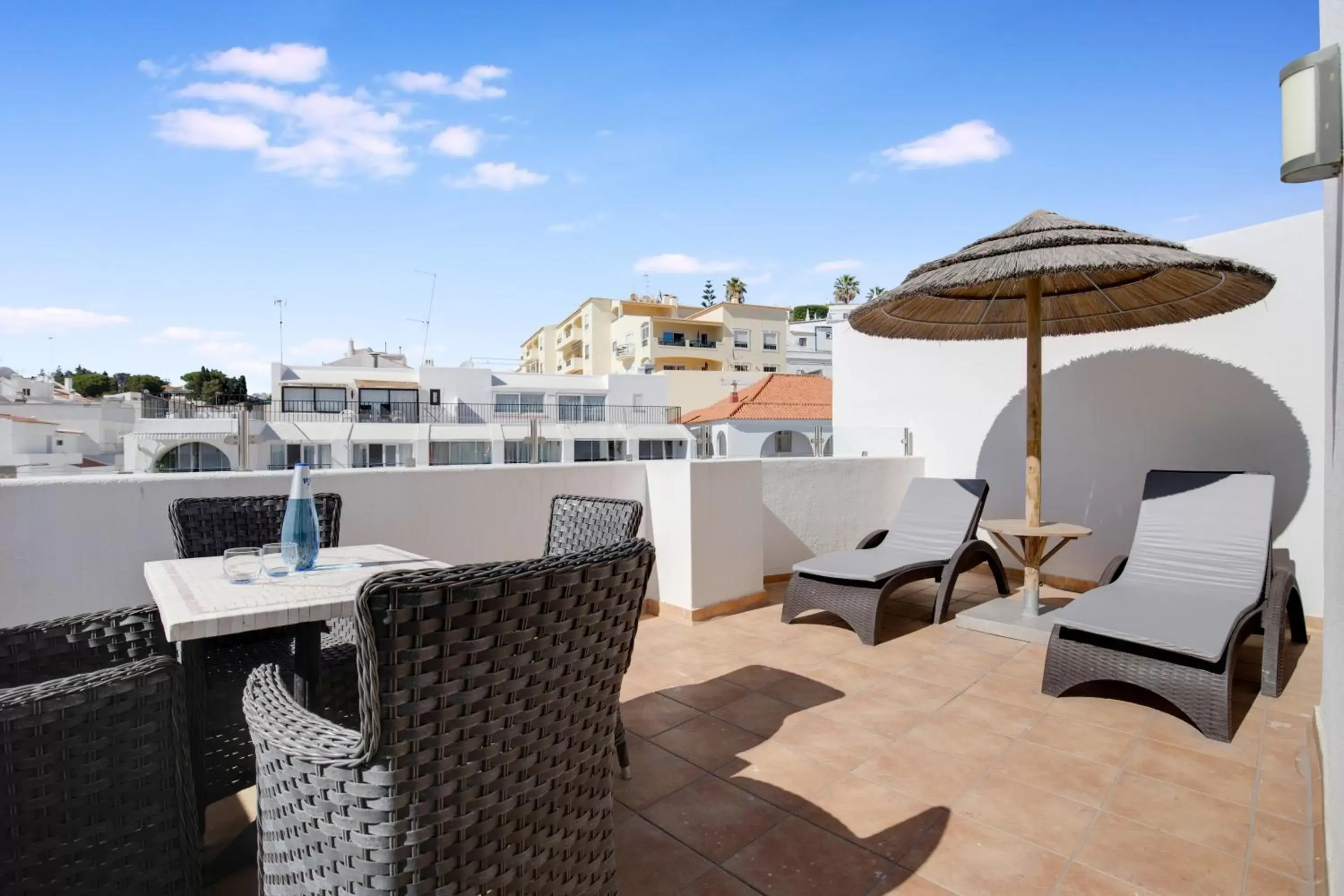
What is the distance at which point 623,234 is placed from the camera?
18.0 m

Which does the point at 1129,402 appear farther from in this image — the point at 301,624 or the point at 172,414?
the point at 172,414

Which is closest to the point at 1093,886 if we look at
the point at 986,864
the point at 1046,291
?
the point at 986,864

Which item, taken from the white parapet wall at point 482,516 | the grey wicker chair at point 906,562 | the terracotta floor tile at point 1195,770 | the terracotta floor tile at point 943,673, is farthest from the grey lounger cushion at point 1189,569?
the white parapet wall at point 482,516

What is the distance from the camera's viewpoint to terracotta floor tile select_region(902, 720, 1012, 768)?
2898 millimetres

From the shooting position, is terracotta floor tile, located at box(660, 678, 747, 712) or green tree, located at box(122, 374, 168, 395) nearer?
terracotta floor tile, located at box(660, 678, 747, 712)

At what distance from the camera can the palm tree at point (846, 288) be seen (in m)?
67.0

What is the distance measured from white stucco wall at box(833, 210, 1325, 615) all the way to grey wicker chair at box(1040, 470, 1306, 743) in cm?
79

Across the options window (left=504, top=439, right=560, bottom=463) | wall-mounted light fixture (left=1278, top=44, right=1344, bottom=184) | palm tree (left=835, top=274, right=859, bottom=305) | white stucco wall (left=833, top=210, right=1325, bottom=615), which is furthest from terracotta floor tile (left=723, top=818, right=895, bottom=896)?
palm tree (left=835, top=274, right=859, bottom=305)

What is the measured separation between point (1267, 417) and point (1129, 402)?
3.09 feet

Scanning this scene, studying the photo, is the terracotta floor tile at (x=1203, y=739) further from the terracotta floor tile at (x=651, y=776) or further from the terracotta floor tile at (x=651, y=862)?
the terracotta floor tile at (x=651, y=862)

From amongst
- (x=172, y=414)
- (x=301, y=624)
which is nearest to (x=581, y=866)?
(x=301, y=624)

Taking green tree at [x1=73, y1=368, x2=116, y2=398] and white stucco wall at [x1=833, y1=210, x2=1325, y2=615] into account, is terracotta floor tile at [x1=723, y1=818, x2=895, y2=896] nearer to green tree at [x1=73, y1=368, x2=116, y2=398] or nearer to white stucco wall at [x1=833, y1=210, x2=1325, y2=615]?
white stucco wall at [x1=833, y1=210, x2=1325, y2=615]

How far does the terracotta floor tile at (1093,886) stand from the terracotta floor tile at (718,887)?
961 mm

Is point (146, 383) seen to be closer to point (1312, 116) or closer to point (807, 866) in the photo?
point (807, 866)
